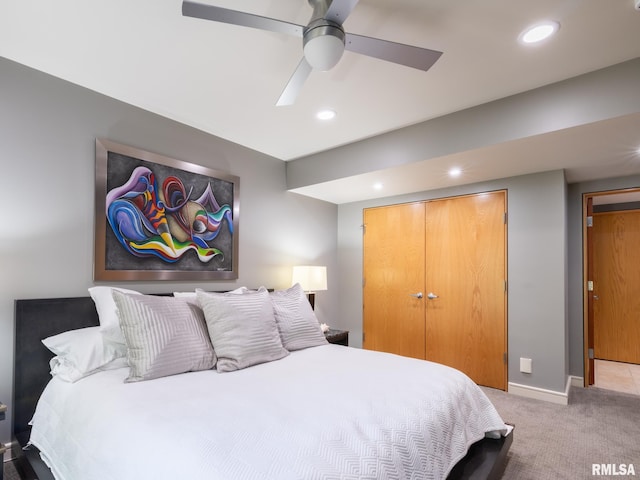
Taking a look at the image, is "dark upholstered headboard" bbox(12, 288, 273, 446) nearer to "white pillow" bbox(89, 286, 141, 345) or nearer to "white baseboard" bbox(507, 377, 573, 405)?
"white pillow" bbox(89, 286, 141, 345)

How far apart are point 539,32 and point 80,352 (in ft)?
9.94

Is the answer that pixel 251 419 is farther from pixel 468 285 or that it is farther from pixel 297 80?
pixel 468 285

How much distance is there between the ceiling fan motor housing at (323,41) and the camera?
58.0 inches

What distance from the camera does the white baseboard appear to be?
3023 mm

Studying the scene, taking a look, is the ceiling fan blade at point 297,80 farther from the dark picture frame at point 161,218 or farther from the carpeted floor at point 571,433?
the carpeted floor at point 571,433

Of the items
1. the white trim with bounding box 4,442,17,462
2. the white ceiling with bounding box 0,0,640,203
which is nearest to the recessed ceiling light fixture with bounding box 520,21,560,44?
the white ceiling with bounding box 0,0,640,203

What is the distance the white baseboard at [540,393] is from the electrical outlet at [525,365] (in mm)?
146

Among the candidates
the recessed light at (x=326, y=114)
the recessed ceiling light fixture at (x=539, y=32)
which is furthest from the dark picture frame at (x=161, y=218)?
the recessed ceiling light fixture at (x=539, y=32)

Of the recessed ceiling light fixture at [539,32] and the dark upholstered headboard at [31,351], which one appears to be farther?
the dark upholstered headboard at [31,351]

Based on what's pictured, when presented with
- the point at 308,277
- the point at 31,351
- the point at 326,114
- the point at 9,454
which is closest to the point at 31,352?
the point at 31,351

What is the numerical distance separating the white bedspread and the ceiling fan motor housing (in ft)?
5.04

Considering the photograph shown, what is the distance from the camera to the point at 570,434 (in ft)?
8.12

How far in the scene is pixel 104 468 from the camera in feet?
4.01

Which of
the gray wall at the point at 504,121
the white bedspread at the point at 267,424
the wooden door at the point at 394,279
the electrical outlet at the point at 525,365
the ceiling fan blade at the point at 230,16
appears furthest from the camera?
the wooden door at the point at 394,279
